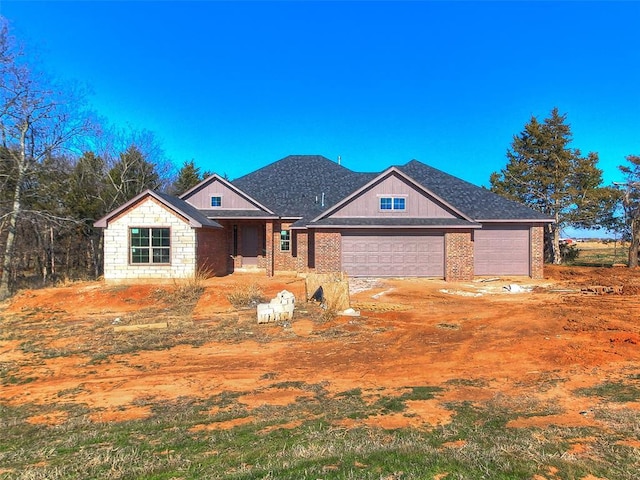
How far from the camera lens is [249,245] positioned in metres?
23.3

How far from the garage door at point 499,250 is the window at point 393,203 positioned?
408 cm

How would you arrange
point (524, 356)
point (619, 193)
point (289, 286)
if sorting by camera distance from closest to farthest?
point (524, 356) → point (289, 286) → point (619, 193)

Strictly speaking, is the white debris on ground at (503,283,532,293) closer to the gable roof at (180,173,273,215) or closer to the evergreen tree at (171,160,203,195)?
the gable roof at (180,173,273,215)

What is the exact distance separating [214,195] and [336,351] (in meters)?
16.1

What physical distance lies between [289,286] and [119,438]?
1276cm

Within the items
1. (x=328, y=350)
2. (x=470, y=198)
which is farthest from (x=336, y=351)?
(x=470, y=198)

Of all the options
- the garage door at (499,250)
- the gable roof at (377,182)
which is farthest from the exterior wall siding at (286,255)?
the garage door at (499,250)

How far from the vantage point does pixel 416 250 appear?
1972 centimetres

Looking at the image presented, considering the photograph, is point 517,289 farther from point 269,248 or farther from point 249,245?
point 249,245

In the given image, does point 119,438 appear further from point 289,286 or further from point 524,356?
point 289,286

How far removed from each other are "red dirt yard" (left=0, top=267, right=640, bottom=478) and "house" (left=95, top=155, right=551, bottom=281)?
13.2 ft

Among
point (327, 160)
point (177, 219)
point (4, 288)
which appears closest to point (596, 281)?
point (327, 160)

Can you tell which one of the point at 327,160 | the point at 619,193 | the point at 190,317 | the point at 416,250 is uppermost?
the point at 327,160

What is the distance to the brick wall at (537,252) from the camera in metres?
20.1
